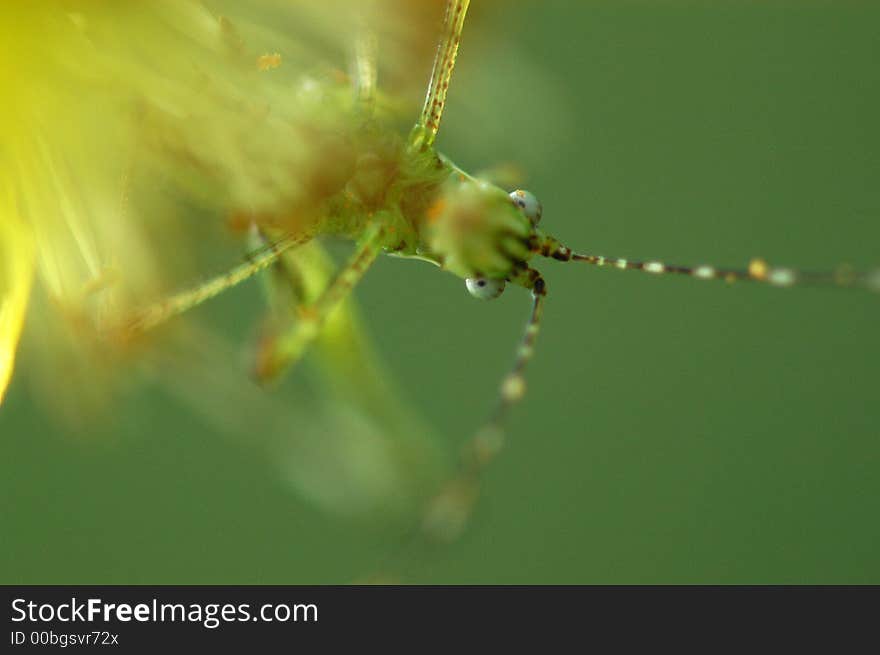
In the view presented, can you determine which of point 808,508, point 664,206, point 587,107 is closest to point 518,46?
point 587,107

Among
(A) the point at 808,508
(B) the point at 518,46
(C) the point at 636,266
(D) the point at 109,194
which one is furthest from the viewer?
(A) the point at 808,508

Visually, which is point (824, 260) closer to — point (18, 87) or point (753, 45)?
point (753, 45)

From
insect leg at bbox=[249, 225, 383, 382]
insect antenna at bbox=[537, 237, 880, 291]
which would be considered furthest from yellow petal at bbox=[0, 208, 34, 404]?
insect antenna at bbox=[537, 237, 880, 291]

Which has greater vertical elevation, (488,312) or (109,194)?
(488,312)

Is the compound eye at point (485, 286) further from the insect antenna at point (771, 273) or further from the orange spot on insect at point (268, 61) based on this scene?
the orange spot on insect at point (268, 61)

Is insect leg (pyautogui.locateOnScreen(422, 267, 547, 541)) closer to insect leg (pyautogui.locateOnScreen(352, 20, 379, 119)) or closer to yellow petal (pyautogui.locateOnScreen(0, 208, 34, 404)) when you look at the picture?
insect leg (pyautogui.locateOnScreen(352, 20, 379, 119))
